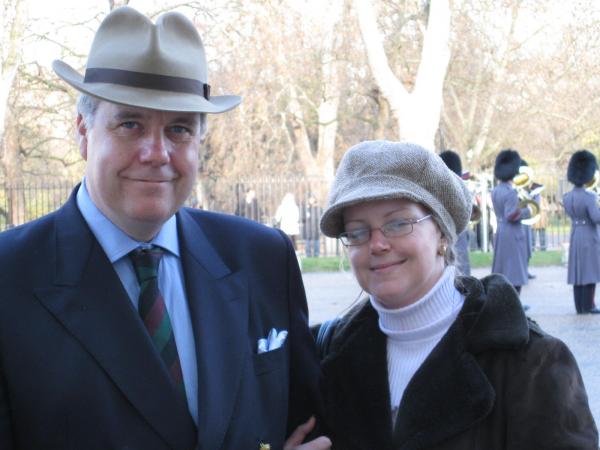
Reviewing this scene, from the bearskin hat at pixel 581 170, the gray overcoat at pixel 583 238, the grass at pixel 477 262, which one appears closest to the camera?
the gray overcoat at pixel 583 238

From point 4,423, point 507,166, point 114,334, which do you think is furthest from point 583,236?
point 4,423

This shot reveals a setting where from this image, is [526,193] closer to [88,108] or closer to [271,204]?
[271,204]

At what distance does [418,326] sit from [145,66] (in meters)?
1.09

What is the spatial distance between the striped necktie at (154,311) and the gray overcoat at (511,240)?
9.95 metres

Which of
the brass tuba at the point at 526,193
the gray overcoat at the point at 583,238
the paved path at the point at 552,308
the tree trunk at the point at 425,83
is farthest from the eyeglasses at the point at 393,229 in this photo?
the tree trunk at the point at 425,83

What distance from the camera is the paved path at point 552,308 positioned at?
849 cm

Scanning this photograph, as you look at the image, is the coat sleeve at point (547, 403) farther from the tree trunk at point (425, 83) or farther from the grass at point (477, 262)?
the grass at point (477, 262)

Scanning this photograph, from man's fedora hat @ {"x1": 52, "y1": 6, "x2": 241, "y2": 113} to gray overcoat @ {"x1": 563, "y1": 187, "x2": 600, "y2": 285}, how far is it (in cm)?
973

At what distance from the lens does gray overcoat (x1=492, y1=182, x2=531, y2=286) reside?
1200 cm

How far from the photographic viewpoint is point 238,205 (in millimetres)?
22328

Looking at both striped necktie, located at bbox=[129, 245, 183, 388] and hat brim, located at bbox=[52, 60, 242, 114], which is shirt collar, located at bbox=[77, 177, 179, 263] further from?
hat brim, located at bbox=[52, 60, 242, 114]

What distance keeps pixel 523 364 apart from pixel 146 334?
1013 millimetres

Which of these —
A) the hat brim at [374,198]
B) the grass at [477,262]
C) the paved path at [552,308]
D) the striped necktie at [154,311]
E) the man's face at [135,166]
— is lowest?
the grass at [477,262]

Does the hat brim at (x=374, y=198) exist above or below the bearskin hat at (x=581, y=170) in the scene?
above
